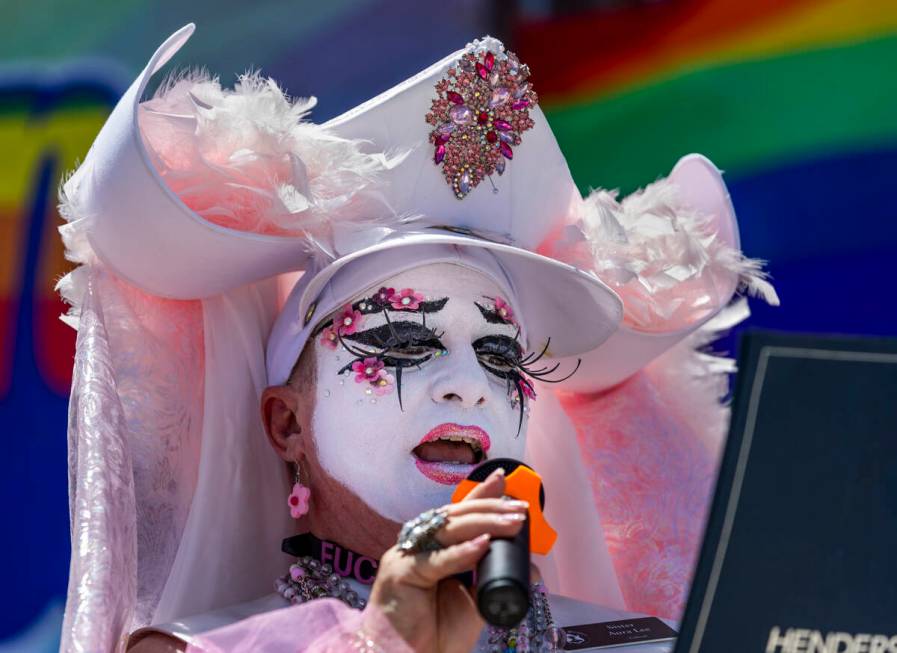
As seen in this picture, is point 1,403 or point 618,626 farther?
point 1,403

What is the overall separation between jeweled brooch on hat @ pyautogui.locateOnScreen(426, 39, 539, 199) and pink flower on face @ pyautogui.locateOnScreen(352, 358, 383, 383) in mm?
361

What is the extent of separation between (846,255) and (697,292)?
1375 millimetres

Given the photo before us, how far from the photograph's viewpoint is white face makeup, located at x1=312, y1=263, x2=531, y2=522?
2258mm

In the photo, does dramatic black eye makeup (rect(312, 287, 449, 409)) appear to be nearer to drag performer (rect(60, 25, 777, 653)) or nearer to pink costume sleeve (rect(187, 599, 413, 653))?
drag performer (rect(60, 25, 777, 653))

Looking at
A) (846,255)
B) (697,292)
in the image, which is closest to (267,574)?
(697,292)

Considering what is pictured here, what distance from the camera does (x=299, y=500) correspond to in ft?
7.89

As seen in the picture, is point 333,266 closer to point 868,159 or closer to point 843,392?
point 843,392

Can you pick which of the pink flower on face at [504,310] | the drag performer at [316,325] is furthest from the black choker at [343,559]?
the pink flower on face at [504,310]

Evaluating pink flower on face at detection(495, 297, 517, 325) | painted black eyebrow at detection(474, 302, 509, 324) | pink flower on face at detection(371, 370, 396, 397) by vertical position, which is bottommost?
pink flower on face at detection(371, 370, 396, 397)

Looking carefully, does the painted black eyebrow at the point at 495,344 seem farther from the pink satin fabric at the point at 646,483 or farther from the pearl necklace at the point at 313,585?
the pink satin fabric at the point at 646,483

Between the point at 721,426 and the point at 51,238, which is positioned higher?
the point at 51,238

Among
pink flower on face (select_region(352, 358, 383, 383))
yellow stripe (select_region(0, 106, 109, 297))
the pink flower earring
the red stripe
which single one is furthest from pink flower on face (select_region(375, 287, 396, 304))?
the red stripe

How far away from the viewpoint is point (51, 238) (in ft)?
11.8

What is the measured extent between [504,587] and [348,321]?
92 centimetres
